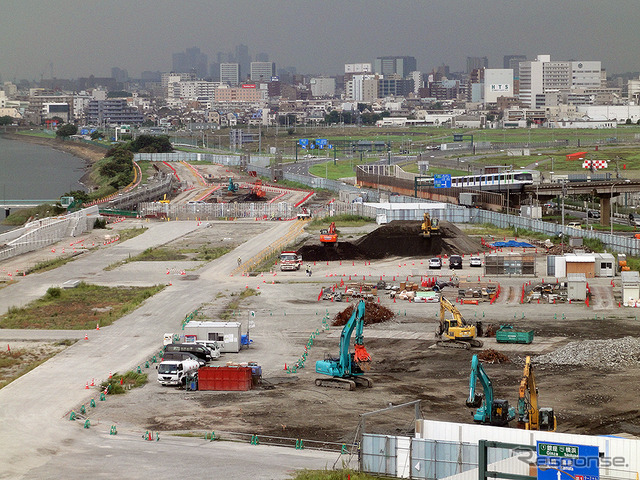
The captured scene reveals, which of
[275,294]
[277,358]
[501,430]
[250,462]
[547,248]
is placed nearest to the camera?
[501,430]

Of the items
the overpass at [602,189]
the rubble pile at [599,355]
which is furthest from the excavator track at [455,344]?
the overpass at [602,189]

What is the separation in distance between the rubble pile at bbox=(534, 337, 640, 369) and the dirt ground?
0.65 meters

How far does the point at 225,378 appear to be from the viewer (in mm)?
38094

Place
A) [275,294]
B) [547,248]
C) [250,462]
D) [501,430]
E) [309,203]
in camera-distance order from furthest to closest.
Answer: [309,203] < [547,248] < [275,294] < [250,462] < [501,430]

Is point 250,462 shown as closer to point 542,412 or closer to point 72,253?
point 542,412

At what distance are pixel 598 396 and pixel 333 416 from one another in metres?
9.53

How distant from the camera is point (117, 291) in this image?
61.9 m

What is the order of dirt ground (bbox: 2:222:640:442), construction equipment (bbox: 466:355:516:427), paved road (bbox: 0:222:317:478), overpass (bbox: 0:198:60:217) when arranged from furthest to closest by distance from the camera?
overpass (bbox: 0:198:60:217), dirt ground (bbox: 2:222:640:442), construction equipment (bbox: 466:355:516:427), paved road (bbox: 0:222:317:478)

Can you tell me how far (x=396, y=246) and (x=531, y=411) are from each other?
4625cm

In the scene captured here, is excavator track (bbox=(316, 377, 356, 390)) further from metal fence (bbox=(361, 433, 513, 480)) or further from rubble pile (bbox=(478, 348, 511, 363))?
metal fence (bbox=(361, 433, 513, 480))

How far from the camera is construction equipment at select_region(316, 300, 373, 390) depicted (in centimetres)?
3775

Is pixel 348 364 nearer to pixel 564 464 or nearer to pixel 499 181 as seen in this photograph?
pixel 564 464

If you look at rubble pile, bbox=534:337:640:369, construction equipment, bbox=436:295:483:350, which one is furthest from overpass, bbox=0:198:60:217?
rubble pile, bbox=534:337:640:369

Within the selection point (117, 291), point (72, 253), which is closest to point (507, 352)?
point (117, 291)
